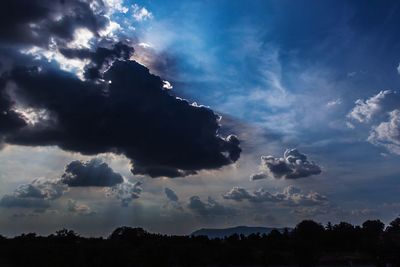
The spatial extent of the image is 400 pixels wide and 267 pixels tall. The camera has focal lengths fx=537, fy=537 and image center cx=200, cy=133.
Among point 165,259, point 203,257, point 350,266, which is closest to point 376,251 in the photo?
point 350,266

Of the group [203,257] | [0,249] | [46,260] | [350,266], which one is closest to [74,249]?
[46,260]

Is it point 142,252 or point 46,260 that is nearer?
point 46,260

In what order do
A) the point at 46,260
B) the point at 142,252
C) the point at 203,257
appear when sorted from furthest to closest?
the point at 203,257, the point at 142,252, the point at 46,260

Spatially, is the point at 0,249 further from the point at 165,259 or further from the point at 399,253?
the point at 399,253

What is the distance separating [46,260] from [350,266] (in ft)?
336

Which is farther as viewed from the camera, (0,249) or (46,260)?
(0,249)

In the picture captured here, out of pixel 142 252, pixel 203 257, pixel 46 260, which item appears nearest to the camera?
pixel 46 260

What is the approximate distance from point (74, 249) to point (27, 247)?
619 inches

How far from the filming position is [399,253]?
172750mm

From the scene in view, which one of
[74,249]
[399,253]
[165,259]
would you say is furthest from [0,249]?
[399,253]

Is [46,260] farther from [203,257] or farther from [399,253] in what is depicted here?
[399,253]

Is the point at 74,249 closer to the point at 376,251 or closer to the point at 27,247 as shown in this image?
the point at 27,247

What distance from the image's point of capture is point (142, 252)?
186 meters

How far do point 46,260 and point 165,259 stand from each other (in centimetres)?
3993
